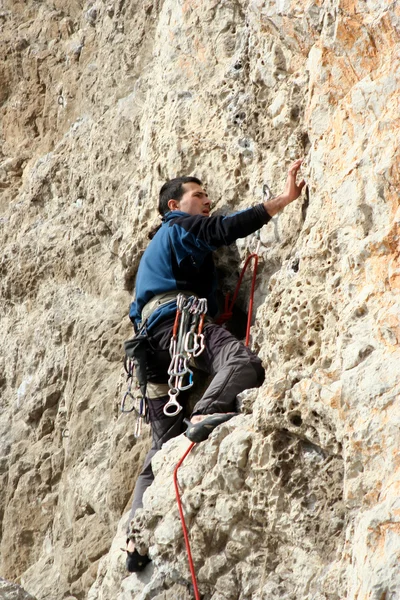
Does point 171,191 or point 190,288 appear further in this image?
point 171,191

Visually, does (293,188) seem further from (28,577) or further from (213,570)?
(28,577)

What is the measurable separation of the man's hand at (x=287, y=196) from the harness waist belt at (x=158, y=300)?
722 millimetres

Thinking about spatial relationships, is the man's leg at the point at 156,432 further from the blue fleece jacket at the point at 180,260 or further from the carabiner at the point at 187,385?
the blue fleece jacket at the point at 180,260

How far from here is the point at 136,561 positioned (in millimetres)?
4215

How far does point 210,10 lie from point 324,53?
174 cm

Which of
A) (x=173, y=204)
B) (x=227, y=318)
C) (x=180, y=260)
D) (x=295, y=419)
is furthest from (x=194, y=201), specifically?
(x=295, y=419)

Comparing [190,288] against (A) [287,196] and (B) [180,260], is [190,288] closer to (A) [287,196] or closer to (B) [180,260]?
(B) [180,260]

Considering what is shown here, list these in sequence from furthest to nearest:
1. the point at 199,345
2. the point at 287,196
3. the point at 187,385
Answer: the point at 187,385, the point at 199,345, the point at 287,196

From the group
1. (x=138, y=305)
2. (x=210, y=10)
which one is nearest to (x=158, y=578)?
(x=138, y=305)

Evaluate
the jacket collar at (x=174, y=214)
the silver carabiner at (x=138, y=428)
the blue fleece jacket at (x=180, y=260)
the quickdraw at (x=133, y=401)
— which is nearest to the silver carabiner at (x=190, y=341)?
the blue fleece jacket at (x=180, y=260)

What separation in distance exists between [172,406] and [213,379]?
0.60 meters

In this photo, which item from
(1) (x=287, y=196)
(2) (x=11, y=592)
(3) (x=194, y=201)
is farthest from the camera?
(3) (x=194, y=201)

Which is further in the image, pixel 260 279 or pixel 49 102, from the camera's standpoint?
pixel 49 102

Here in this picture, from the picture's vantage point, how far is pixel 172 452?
4512mm
